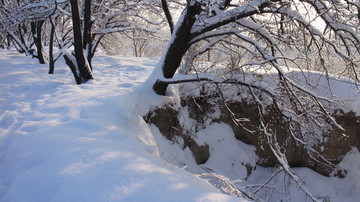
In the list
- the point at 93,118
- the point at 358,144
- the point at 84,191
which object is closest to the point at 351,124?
the point at 358,144

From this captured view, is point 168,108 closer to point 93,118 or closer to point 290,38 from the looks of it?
point 93,118

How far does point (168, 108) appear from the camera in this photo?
604 cm

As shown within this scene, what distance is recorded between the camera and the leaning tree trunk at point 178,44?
15.8 feet

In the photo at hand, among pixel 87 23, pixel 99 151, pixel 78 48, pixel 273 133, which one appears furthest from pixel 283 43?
pixel 87 23

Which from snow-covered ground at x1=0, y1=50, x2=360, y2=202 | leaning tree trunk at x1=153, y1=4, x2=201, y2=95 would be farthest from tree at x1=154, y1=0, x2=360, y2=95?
snow-covered ground at x1=0, y1=50, x2=360, y2=202

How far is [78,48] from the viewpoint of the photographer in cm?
608

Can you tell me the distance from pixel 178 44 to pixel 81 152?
3156mm

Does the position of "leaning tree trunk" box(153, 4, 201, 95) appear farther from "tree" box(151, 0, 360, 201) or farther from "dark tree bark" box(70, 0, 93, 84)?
"dark tree bark" box(70, 0, 93, 84)

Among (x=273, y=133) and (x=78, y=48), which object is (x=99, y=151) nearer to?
(x=78, y=48)

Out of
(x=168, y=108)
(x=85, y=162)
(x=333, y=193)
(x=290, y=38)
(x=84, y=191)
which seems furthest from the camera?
(x=333, y=193)

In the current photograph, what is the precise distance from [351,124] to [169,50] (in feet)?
18.2

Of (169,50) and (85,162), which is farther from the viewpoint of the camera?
(169,50)

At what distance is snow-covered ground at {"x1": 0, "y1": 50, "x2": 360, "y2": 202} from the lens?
2.15 m

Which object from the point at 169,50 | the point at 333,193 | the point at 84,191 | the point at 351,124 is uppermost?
the point at 169,50
